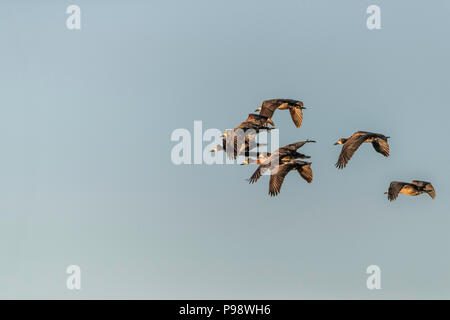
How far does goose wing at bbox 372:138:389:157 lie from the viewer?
39.0 metres

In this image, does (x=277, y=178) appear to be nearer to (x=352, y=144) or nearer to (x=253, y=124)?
(x=253, y=124)

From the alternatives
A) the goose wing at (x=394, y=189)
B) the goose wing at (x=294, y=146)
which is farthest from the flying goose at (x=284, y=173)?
the goose wing at (x=394, y=189)

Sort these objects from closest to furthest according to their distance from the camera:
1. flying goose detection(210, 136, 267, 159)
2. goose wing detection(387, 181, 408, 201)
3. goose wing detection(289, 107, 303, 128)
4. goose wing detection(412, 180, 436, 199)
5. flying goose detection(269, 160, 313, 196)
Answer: goose wing detection(387, 181, 408, 201) < goose wing detection(412, 180, 436, 199) < flying goose detection(210, 136, 267, 159) < flying goose detection(269, 160, 313, 196) < goose wing detection(289, 107, 303, 128)

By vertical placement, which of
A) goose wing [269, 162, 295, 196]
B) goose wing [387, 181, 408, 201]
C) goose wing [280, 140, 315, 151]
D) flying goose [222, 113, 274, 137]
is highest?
flying goose [222, 113, 274, 137]

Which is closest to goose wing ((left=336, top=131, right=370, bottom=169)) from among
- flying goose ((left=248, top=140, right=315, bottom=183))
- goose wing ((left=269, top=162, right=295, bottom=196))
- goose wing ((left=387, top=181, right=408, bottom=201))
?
flying goose ((left=248, top=140, right=315, bottom=183))

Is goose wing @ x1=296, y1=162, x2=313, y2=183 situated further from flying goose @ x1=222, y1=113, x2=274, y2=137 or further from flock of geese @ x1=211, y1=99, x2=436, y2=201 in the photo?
flying goose @ x1=222, y1=113, x2=274, y2=137

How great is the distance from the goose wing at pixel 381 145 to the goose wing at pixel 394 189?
4.99 ft

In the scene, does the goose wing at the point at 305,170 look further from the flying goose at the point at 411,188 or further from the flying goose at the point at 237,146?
the flying goose at the point at 411,188

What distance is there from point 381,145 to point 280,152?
15.4ft

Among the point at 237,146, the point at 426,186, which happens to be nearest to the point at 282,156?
the point at 237,146
